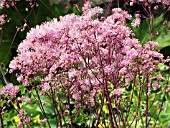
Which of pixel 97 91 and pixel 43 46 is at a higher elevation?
pixel 43 46

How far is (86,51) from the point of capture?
7.00 feet

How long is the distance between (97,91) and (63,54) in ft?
0.95

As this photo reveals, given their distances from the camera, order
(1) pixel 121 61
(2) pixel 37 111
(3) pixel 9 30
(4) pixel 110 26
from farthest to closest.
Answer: (3) pixel 9 30 < (2) pixel 37 111 < (1) pixel 121 61 < (4) pixel 110 26

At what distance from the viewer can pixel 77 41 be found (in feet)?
6.84

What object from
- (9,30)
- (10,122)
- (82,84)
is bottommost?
(10,122)

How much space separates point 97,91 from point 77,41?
32 centimetres

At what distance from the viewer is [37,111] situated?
13.9ft

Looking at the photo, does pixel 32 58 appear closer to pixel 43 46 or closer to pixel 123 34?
pixel 43 46

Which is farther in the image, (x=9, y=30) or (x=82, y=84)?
(x=9, y=30)

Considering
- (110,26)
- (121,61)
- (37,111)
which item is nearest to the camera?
(110,26)

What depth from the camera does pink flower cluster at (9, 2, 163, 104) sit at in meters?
2.06

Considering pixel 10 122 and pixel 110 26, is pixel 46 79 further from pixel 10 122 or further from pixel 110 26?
pixel 10 122

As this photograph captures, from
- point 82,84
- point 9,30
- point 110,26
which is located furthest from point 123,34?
point 9,30

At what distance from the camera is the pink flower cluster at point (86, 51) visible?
81.3 inches
